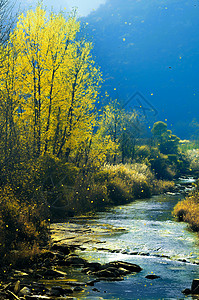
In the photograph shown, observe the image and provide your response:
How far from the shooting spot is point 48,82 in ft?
59.2

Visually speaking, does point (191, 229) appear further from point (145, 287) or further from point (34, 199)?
point (145, 287)

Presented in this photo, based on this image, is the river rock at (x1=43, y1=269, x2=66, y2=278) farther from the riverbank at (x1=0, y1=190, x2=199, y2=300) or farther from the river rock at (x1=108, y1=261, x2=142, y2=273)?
the river rock at (x1=108, y1=261, x2=142, y2=273)

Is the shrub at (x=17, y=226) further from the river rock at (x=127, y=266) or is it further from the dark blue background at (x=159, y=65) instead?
the dark blue background at (x=159, y=65)

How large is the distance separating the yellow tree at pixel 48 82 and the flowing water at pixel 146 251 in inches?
162

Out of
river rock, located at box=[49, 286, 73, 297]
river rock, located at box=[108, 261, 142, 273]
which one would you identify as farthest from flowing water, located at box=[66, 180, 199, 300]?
river rock, located at box=[49, 286, 73, 297]

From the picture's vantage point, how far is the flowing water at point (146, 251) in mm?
7586

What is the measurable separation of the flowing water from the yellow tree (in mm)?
4116

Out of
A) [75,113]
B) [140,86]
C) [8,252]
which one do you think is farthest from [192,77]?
[8,252]

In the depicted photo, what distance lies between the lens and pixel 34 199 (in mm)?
11812

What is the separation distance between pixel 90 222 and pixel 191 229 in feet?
12.7

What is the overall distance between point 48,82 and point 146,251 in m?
9.93

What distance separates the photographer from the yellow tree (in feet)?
57.5

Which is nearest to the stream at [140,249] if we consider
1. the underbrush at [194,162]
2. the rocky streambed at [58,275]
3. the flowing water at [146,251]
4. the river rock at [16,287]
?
the flowing water at [146,251]

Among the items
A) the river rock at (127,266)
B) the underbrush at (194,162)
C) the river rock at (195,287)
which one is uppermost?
the underbrush at (194,162)
